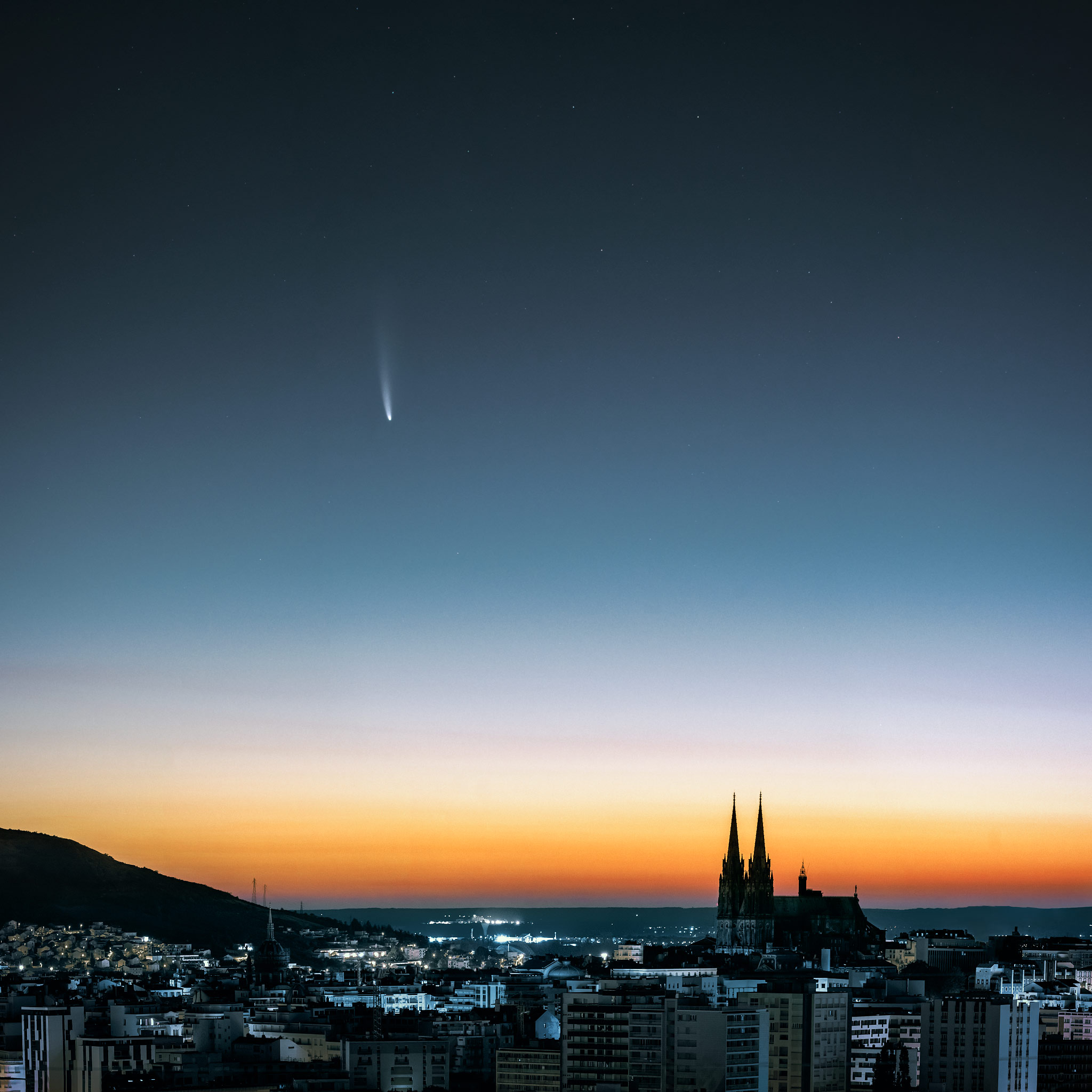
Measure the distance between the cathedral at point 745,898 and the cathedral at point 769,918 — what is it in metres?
0.03

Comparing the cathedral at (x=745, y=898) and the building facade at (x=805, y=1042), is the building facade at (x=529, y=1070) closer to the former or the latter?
the building facade at (x=805, y=1042)

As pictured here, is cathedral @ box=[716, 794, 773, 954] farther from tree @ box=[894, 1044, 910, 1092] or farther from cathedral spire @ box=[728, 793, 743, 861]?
tree @ box=[894, 1044, 910, 1092]

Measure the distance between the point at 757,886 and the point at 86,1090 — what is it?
61.6 metres

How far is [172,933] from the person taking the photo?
19750cm

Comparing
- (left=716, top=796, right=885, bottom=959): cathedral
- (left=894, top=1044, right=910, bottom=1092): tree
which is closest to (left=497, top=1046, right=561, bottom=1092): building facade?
(left=894, top=1044, right=910, bottom=1092): tree

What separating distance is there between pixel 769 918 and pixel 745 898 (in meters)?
1.90

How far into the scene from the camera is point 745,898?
12225 cm

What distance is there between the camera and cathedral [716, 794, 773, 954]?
121 m

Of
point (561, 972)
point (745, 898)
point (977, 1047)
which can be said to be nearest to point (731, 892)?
point (745, 898)

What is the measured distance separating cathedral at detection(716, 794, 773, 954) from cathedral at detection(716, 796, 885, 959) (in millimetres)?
33

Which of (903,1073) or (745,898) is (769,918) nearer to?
(745,898)

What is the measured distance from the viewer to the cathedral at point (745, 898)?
12069cm

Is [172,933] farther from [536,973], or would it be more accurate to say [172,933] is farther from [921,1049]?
[921,1049]

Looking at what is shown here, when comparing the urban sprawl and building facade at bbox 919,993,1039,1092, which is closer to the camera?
the urban sprawl
